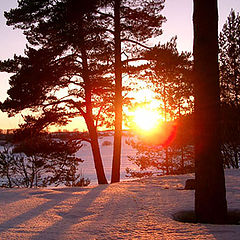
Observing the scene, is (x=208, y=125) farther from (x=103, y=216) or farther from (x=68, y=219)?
(x=68, y=219)

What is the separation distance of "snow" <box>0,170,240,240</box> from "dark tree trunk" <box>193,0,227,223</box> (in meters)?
0.47

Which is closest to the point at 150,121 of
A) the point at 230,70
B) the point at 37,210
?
the point at 230,70

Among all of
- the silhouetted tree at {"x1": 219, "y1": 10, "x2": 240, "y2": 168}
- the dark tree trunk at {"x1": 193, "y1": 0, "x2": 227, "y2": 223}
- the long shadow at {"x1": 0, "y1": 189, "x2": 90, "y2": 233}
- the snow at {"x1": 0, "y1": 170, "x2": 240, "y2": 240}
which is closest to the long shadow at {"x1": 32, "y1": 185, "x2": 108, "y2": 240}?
the snow at {"x1": 0, "y1": 170, "x2": 240, "y2": 240}

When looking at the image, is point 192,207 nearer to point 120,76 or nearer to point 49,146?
point 120,76

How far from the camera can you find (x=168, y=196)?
544 cm

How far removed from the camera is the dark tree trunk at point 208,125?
392 cm

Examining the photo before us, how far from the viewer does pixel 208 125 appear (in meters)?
3.94

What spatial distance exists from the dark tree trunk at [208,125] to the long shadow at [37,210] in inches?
95.2

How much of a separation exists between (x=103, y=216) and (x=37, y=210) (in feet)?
3.73

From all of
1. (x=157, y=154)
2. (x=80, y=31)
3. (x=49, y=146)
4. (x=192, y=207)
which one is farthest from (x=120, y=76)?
(x=157, y=154)

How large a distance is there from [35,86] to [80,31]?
9.54 feet

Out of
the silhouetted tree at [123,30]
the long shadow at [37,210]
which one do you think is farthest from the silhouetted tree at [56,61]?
the long shadow at [37,210]

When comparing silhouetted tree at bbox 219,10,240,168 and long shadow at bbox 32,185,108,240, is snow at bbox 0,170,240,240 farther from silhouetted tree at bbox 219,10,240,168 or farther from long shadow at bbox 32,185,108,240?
silhouetted tree at bbox 219,10,240,168

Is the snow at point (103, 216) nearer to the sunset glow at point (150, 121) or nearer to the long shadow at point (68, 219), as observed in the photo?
the long shadow at point (68, 219)
